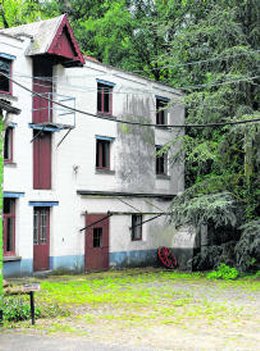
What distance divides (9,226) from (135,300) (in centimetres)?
806

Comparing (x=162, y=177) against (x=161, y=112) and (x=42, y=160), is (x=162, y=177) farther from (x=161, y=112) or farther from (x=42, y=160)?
(x=42, y=160)

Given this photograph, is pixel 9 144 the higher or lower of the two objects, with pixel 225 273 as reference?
higher

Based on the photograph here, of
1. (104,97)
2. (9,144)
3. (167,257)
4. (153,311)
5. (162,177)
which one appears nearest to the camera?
Result: (153,311)

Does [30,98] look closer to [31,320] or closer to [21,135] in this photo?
[21,135]

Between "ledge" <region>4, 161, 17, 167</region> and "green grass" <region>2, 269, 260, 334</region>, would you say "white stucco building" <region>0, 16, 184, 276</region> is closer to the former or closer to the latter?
"ledge" <region>4, 161, 17, 167</region>

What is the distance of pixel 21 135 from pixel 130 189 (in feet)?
24.3

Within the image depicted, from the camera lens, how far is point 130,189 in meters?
31.2

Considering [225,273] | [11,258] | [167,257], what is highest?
[11,258]

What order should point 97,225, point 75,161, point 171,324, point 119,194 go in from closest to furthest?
point 171,324
point 75,161
point 97,225
point 119,194

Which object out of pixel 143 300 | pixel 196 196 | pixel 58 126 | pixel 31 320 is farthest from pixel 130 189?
pixel 31 320

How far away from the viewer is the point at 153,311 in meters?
16.8

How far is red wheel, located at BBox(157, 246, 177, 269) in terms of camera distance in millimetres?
32375

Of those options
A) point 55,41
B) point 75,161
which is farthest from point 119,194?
point 55,41

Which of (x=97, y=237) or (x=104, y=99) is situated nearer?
(x=97, y=237)
